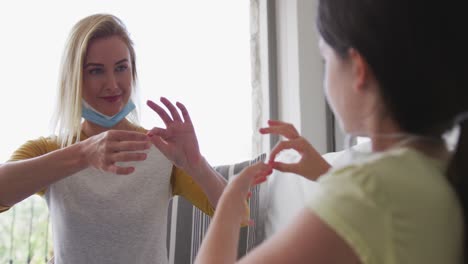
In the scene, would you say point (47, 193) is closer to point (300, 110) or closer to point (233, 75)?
point (300, 110)

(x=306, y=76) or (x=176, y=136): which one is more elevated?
(x=306, y=76)

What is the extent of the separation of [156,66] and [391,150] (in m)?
1.88

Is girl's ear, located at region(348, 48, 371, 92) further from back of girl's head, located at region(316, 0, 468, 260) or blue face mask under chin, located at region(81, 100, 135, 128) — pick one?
blue face mask under chin, located at region(81, 100, 135, 128)

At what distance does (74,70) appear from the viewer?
1414 mm

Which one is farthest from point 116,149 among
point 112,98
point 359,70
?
point 359,70

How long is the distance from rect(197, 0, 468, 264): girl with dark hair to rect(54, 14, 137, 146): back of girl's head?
2.82ft

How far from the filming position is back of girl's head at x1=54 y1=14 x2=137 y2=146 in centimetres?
140

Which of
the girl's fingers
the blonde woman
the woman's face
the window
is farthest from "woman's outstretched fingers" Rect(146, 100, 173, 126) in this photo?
the window

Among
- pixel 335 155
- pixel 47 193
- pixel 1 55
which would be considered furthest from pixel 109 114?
pixel 1 55

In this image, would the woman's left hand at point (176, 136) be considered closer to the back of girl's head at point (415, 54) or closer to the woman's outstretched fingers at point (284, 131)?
the woman's outstretched fingers at point (284, 131)

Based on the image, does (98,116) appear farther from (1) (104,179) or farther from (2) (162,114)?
(2) (162,114)

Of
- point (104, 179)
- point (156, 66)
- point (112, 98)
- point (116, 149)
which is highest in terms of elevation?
point (156, 66)

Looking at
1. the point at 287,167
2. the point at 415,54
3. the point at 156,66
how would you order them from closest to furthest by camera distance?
the point at 415,54 → the point at 287,167 → the point at 156,66

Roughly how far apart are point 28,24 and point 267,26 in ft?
3.60
